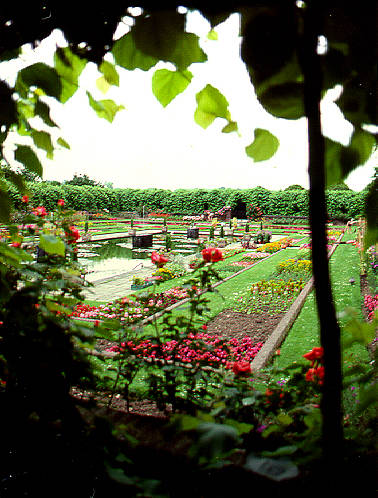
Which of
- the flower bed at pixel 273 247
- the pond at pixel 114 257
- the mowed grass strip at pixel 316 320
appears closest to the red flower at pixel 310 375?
the mowed grass strip at pixel 316 320

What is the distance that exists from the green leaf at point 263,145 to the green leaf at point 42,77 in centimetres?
50

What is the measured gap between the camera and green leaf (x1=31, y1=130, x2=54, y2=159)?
109 cm

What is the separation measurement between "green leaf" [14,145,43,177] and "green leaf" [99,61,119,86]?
13.7 inches

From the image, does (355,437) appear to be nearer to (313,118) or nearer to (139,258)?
(313,118)

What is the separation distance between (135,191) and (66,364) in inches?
1992

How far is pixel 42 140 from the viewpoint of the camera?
3.60 feet

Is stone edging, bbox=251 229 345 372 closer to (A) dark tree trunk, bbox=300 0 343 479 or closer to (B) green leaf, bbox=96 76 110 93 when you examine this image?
(B) green leaf, bbox=96 76 110 93

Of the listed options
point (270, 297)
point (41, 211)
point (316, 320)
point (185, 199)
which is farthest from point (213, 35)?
point (185, 199)

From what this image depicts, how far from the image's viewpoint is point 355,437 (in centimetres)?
87

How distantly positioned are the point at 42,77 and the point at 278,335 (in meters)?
5.56

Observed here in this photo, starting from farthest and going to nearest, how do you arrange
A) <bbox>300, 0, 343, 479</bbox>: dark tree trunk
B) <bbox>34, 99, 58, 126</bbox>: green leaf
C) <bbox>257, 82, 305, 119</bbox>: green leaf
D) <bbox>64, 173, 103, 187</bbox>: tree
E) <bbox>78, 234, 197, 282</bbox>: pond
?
<bbox>64, 173, 103, 187</bbox>: tree < <bbox>78, 234, 197, 282</bbox>: pond < <bbox>34, 99, 58, 126</bbox>: green leaf < <bbox>257, 82, 305, 119</bbox>: green leaf < <bbox>300, 0, 343, 479</bbox>: dark tree trunk

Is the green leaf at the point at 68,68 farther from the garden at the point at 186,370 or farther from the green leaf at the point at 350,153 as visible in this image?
the green leaf at the point at 350,153

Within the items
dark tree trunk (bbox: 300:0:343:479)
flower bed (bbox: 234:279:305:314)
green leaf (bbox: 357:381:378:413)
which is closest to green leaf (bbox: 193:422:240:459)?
dark tree trunk (bbox: 300:0:343:479)

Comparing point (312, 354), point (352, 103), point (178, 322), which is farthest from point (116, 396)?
point (352, 103)
